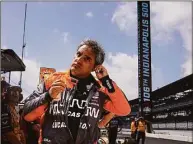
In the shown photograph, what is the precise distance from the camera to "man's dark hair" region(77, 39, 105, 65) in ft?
10.5

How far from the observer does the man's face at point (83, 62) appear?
314cm

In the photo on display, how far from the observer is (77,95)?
3.14 meters

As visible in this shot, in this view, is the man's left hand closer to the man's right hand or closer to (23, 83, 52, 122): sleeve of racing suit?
the man's right hand

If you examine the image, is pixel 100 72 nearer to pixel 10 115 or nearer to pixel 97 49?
pixel 97 49

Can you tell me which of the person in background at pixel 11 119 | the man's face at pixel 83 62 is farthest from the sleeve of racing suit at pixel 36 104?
the person in background at pixel 11 119

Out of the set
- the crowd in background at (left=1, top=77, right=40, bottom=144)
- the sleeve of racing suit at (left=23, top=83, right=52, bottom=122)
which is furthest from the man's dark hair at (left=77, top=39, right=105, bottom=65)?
the crowd in background at (left=1, top=77, right=40, bottom=144)

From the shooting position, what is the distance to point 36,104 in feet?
10.0

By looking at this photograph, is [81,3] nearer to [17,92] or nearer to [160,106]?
[17,92]

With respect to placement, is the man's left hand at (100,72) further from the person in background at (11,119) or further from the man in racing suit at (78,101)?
the person in background at (11,119)

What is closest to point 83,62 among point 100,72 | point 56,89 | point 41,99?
point 100,72

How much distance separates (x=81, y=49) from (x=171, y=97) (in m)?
7.24

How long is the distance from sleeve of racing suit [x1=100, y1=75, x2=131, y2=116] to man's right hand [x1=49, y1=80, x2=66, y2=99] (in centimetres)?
33

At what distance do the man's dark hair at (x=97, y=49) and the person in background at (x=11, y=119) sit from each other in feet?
2.69

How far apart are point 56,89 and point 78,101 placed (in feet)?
0.69
